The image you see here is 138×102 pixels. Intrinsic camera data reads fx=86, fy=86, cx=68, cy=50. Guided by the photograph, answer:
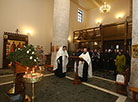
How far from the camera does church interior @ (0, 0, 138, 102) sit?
8.78 feet

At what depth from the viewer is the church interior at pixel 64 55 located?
2.68 metres

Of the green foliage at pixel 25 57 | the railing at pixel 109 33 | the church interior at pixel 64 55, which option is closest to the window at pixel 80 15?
the church interior at pixel 64 55

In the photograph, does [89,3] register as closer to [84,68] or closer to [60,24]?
[60,24]

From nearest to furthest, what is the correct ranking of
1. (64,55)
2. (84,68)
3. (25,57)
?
(25,57)
(84,68)
(64,55)

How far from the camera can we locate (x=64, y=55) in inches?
212

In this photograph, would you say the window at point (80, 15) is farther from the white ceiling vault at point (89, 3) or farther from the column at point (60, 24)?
the column at point (60, 24)

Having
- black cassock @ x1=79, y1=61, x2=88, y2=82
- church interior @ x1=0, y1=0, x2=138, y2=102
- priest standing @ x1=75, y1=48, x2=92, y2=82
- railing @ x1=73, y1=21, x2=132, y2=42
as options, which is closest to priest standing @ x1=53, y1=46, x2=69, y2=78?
church interior @ x1=0, y1=0, x2=138, y2=102

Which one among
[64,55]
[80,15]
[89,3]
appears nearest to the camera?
[64,55]

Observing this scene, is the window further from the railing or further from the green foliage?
the green foliage

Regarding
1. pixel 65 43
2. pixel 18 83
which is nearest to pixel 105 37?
pixel 65 43

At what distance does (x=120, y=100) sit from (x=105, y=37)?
281 inches

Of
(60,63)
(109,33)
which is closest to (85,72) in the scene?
(60,63)

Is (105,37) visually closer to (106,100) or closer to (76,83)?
(76,83)

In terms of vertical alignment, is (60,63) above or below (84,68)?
above
